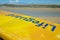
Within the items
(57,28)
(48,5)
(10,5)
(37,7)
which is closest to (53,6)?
(48,5)

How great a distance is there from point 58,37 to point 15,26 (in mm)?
169

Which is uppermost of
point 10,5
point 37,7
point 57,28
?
point 37,7

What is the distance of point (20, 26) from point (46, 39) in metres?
0.11

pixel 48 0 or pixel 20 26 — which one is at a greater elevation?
pixel 48 0

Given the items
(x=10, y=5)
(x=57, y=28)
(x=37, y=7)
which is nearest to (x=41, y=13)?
(x=37, y=7)

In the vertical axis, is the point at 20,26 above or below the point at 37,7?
below

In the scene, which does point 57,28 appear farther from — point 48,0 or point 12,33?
point 48,0

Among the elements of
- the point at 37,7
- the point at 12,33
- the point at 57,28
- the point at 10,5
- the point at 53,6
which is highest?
the point at 53,6

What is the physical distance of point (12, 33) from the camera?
17.8 inches

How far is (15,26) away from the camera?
0.49 metres

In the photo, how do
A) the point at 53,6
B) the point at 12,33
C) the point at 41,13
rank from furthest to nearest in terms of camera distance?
the point at 53,6 < the point at 41,13 < the point at 12,33

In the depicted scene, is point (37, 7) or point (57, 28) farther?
point (37, 7)

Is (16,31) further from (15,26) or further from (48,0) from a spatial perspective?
(48,0)

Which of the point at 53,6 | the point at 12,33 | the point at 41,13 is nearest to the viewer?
the point at 12,33
